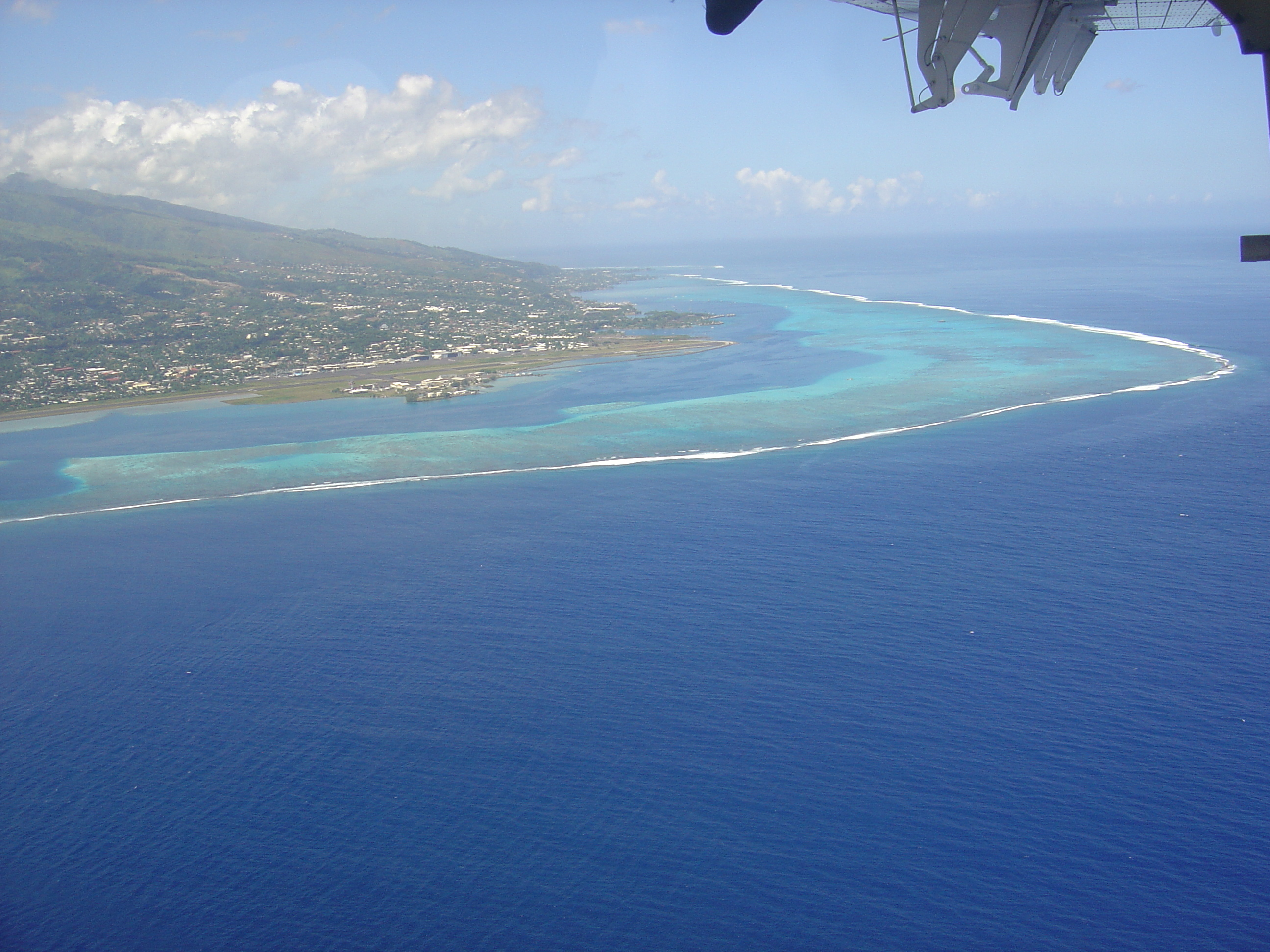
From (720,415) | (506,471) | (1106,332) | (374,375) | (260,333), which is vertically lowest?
(506,471)

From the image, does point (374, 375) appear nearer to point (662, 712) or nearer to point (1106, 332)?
point (662, 712)

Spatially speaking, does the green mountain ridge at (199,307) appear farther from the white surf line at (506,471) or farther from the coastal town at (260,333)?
the white surf line at (506,471)

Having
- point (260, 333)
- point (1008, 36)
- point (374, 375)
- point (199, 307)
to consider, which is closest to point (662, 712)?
point (1008, 36)

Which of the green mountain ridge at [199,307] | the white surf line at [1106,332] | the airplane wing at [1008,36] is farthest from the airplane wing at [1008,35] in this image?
the green mountain ridge at [199,307]

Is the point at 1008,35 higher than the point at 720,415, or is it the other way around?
the point at 1008,35

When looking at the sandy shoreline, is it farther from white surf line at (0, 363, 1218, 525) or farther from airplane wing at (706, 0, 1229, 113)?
airplane wing at (706, 0, 1229, 113)
